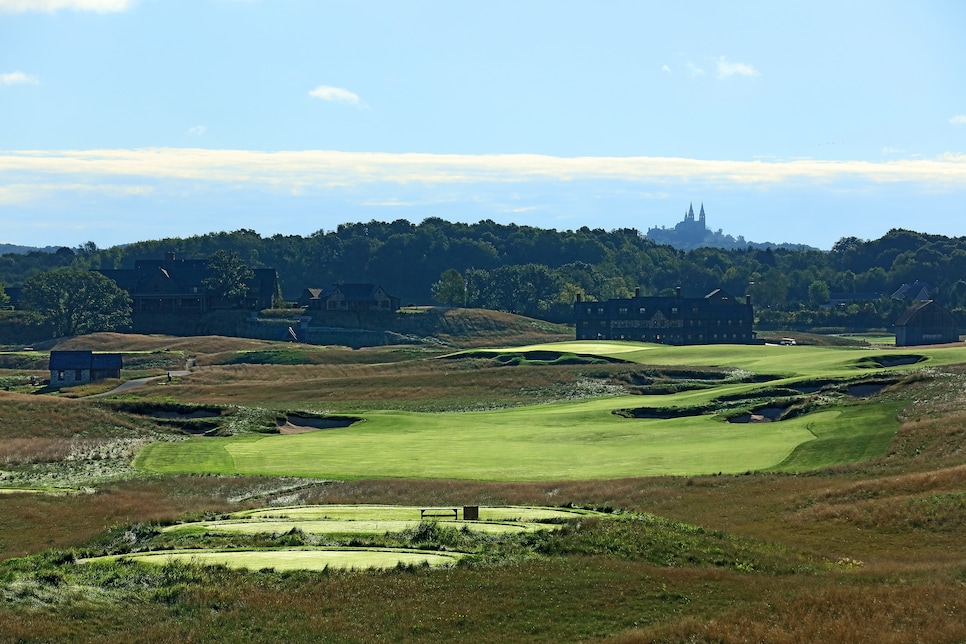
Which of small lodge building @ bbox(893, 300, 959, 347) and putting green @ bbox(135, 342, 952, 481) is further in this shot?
small lodge building @ bbox(893, 300, 959, 347)

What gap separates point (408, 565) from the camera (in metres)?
31.0

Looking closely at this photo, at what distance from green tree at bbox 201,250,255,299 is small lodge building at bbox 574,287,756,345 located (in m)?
55.4

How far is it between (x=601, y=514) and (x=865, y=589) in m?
15.6

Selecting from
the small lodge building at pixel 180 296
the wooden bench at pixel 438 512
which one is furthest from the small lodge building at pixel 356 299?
the wooden bench at pixel 438 512

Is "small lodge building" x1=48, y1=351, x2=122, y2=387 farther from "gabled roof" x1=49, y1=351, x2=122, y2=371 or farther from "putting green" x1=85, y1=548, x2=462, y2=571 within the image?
"putting green" x1=85, y1=548, x2=462, y2=571

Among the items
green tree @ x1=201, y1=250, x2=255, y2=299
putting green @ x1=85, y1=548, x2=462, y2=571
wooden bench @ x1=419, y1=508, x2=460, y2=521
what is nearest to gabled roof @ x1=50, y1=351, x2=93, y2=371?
green tree @ x1=201, y1=250, x2=255, y2=299

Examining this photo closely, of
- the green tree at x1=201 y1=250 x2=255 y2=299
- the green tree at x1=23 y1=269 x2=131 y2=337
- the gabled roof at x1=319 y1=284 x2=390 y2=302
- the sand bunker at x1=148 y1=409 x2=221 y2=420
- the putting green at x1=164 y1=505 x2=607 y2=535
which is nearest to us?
the putting green at x1=164 y1=505 x2=607 y2=535

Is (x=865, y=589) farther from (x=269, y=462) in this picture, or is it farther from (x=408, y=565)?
(x=269, y=462)

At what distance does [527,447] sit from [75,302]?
415 ft

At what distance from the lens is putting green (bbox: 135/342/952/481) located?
2277 inches

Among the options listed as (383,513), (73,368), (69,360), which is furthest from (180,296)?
(383,513)

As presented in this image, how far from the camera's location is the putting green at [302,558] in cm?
3150

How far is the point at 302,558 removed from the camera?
32.5 meters

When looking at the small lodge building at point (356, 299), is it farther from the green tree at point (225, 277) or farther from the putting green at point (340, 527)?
the putting green at point (340, 527)
